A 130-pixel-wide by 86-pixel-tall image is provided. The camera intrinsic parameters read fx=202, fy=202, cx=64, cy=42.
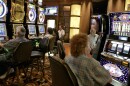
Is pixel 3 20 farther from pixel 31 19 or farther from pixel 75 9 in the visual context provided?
pixel 75 9

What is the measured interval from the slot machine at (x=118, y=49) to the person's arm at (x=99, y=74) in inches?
22.5

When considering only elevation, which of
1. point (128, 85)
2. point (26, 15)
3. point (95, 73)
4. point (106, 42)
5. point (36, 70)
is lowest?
point (36, 70)

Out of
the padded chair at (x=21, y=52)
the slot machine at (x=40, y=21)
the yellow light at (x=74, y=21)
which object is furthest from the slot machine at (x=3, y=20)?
the yellow light at (x=74, y=21)

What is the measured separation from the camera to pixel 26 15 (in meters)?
5.30

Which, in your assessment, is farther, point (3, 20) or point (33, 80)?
point (3, 20)

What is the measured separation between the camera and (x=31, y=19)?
18.2 ft

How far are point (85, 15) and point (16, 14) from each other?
6711 millimetres

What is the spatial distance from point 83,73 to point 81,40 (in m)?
0.30

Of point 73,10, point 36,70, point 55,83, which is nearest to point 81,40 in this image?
point 55,83

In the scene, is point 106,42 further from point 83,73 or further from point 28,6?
point 28,6

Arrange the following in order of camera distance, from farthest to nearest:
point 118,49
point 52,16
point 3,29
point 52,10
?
point 52,10 < point 52,16 < point 3,29 < point 118,49

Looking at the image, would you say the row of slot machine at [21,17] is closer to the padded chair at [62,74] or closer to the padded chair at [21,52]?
the padded chair at [21,52]

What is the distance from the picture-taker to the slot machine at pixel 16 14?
14.9ft

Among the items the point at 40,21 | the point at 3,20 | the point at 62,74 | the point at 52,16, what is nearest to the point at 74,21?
the point at 52,16
